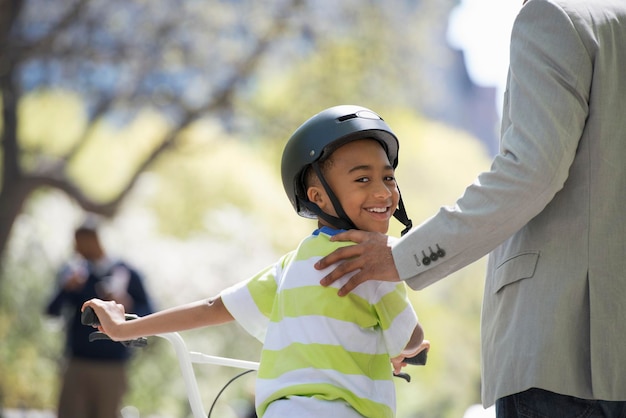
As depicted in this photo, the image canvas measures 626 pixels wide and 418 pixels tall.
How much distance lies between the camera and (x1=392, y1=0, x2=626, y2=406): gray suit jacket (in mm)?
2023

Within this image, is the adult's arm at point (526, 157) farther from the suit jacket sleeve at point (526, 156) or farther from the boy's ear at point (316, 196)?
the boy's ear at point (316, 196)

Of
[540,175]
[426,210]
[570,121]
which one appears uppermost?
[426,210]

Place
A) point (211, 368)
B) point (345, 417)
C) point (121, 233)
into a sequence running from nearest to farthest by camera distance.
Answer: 1. point (345, 417)
2. point (211, 368)
3. point (121, 233)

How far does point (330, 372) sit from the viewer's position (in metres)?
2.20

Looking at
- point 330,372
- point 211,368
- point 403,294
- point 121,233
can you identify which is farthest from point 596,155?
point 121,233

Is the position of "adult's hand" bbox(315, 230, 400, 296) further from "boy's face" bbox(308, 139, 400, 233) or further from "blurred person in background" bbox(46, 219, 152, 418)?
"blurred person in background" bbox(46, 219, 152, 418)

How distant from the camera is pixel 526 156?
204 cm

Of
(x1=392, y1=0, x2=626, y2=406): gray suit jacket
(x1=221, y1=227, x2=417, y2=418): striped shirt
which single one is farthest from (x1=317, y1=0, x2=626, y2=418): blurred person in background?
(x1=221, y1=227, x2=417, y2=418): striped shirt

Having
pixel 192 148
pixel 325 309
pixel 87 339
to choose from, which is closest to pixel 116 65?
pixel 192 148

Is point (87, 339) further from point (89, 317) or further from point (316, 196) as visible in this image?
point (316, 196)

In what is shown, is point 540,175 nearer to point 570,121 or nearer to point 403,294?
point 570,121

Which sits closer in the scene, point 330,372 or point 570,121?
point 570,121

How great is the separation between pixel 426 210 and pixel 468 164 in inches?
39.7

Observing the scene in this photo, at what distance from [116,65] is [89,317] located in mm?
10657
